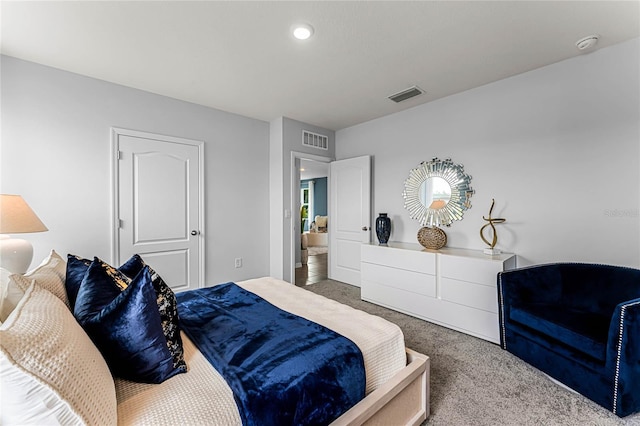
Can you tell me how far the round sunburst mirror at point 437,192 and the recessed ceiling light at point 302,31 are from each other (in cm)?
212

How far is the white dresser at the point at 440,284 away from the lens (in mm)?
2508

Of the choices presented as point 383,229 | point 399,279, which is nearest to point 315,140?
point 383,229

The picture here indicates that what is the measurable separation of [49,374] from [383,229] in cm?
330

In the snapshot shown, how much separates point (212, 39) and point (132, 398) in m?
2.34

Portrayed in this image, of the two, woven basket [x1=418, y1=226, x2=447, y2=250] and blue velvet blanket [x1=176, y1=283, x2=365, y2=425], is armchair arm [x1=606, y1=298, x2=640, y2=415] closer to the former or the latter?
blue velvet blanket [x1=176, y1=283, x2=365, y2=425]

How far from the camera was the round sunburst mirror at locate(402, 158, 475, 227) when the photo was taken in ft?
10.4

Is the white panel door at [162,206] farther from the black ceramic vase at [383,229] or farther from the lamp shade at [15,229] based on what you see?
the black ceramic vase at [383,229]

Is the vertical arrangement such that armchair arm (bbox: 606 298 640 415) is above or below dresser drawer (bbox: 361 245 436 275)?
below

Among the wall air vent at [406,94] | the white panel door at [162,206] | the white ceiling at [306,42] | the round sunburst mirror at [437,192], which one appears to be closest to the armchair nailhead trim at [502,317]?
the round sunburst mirror at [437,192]

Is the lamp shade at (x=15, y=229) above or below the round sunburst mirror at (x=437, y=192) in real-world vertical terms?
below

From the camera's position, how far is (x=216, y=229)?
3.65 meters

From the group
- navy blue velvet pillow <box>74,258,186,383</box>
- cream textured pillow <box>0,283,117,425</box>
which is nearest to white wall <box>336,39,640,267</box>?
navy blue velvet pillow <box>74,258,186,383</box>

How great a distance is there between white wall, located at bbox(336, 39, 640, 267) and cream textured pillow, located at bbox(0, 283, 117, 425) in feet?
10.8

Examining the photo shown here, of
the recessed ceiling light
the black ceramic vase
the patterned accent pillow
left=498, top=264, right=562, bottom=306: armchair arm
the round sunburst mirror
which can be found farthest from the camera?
the black ceramic vase
